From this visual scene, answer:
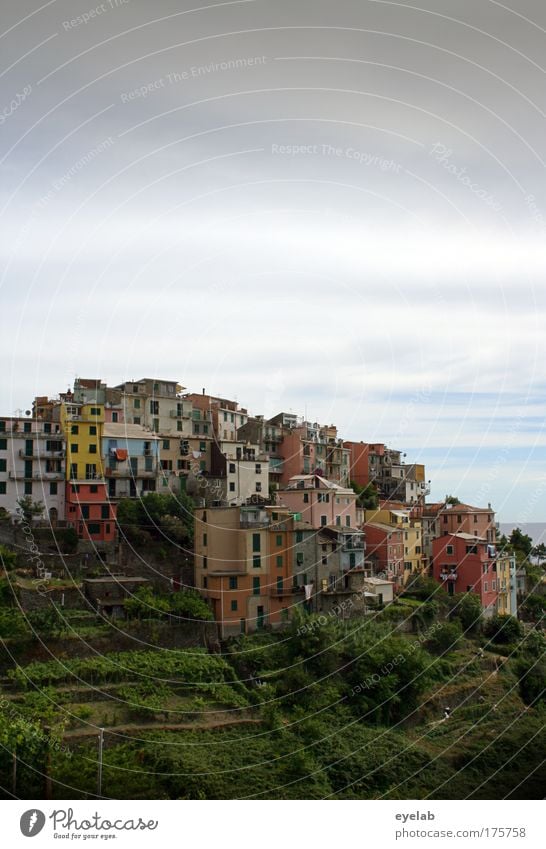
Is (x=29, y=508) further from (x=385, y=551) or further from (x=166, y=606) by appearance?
(x=385, y=551)

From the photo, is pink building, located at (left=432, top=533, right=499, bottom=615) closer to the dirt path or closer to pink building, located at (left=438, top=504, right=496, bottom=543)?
pink building, located at (left=438, top=504, right=496, bottom=543)

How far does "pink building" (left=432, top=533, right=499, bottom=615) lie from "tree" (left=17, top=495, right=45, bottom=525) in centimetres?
826

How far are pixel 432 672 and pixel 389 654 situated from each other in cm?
107

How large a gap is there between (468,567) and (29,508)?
8.93 meters

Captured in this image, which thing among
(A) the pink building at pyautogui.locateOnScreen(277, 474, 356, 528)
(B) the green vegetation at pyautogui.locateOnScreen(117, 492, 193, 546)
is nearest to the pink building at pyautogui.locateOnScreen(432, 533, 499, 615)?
(A) the pink building at pyautogui.locateOnScreen(277, 474, 356, 528)

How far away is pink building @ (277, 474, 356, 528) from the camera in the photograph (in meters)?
17.0

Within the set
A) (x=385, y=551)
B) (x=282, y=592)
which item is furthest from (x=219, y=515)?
(x=385, y=551)

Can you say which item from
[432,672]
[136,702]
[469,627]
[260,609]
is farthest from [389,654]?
[136,702]

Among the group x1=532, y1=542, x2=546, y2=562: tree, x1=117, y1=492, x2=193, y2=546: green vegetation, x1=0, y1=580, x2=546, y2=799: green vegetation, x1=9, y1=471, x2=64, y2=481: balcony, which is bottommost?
x1=0, y1=580, x2=546, y2=799: green vegetation

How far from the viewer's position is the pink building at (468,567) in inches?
749

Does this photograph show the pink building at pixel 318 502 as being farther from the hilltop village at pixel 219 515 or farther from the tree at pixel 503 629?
the tree at pixel 503 629

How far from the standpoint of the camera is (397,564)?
1883 cm

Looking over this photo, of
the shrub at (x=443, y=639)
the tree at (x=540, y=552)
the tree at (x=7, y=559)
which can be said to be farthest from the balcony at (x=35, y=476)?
the tree at (x=540, y=552)

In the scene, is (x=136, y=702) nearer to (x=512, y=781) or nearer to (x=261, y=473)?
(x=512, y=781)
